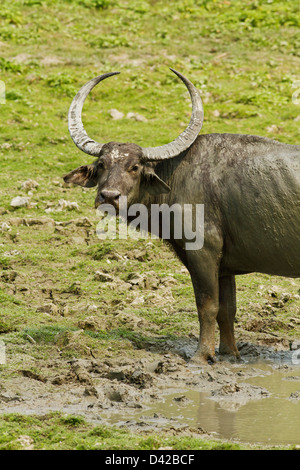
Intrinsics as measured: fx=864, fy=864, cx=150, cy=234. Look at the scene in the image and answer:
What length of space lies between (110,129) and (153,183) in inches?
257

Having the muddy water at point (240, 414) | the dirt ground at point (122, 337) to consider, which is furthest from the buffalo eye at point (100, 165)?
the muddy water at point (240, 414)

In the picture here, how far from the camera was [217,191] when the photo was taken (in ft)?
25.8

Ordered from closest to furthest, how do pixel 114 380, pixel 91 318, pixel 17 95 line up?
pixel 114 380 < pixel 91 318 < pixel 17 95

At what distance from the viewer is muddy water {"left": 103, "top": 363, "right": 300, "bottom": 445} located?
5973 mm

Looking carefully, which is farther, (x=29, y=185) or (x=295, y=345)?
(x=29, y=185)

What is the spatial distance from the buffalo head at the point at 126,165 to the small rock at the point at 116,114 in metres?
6.68

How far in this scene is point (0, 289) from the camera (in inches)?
361

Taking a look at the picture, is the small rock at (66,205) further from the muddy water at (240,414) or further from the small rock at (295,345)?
the muddy water at (240,414)

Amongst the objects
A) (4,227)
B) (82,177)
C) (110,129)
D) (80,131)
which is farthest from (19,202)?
(82,177)

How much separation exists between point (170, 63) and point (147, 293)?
8.56 meters

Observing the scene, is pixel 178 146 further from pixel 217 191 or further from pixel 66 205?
pixel 66 205

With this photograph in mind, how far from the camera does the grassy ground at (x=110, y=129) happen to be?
8719 mm
